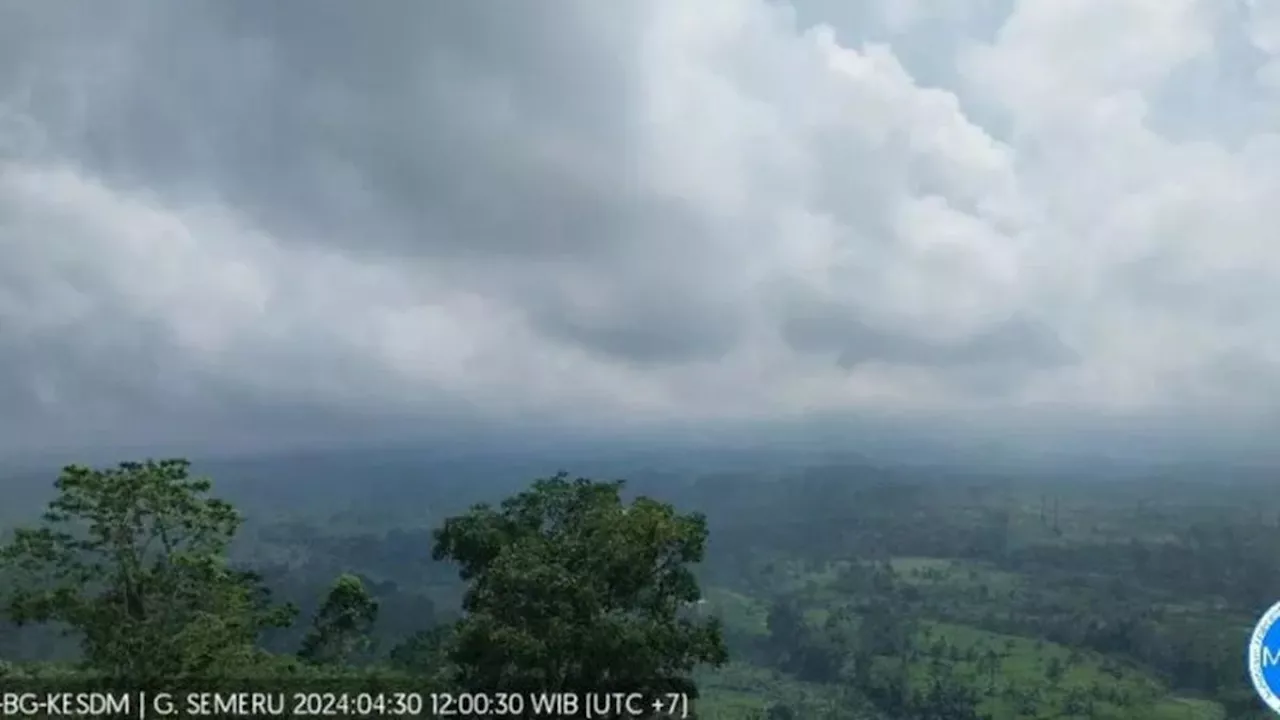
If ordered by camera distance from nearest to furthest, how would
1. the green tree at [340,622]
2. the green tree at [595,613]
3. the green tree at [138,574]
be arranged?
the green tree at [138,574]
the green tree at [595,613]
the green tree at [340,622]

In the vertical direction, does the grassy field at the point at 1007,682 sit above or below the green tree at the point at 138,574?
below

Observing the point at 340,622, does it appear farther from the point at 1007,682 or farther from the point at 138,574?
the point at 1007,682

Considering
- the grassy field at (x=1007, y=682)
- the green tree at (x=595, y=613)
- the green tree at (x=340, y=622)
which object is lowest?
the grassy field at (x=1007, y=682)

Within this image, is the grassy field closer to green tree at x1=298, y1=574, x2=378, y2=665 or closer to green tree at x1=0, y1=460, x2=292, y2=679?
green tree at x1=298, y1=574, x2=378, y2=665

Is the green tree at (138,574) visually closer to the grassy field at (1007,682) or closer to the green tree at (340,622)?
the green tree at (340,622)

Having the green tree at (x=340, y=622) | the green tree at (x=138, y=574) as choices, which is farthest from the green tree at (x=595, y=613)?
the green tree at (x=340, y=622)

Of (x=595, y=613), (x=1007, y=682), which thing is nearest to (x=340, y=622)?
(x=595, y=613)
